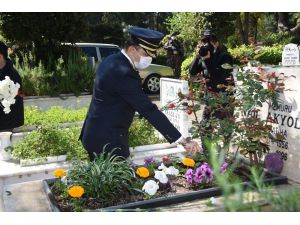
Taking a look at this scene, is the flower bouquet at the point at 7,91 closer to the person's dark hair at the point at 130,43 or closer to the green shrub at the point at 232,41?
the person's dark hair at the point at 130,43

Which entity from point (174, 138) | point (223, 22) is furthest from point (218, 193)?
point (223, 22)

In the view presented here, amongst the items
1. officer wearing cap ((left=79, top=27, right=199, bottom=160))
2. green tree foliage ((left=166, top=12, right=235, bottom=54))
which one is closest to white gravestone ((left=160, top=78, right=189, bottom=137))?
officer wearing cap ((left=79, top=27, right=199, bottom=160))

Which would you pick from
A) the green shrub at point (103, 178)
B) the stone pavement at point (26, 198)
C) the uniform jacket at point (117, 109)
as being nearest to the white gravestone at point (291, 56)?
the uniform jacket at point (117, 109)

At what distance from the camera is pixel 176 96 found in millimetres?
5688

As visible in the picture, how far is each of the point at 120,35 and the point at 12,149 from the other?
69.9ft

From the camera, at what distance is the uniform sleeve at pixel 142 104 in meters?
2.84

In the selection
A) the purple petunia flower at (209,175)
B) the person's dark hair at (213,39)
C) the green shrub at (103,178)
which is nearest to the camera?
the green shrub at (103,178)

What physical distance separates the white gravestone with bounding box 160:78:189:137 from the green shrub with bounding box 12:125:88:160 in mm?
1530

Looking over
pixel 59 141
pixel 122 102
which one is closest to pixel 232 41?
pixel 59 141

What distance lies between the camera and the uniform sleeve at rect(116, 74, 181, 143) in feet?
9.31

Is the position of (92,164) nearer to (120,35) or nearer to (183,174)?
(183,174)

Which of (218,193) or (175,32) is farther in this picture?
(175,32)

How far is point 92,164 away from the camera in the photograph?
2.89 m

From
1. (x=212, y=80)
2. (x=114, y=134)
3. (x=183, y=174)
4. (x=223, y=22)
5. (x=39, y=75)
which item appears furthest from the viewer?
(x=223, y=22)
